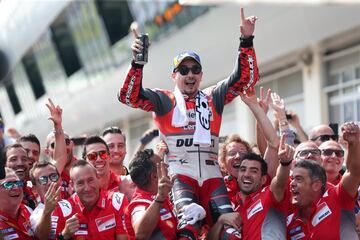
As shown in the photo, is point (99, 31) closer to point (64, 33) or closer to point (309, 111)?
point (64, 33)

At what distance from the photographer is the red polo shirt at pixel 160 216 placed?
689 cm

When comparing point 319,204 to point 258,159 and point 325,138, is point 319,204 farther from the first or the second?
point 325,138

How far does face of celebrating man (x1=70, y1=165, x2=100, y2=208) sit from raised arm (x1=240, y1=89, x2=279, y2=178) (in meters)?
1.48

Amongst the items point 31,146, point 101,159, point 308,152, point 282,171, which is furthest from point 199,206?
point 31,146

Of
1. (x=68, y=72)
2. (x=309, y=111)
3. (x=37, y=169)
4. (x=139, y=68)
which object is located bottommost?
(x=37, y=169)

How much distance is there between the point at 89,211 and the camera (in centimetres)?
727

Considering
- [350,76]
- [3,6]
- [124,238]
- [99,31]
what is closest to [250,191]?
[124,238]

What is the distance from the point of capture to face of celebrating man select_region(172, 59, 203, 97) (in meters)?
7.28

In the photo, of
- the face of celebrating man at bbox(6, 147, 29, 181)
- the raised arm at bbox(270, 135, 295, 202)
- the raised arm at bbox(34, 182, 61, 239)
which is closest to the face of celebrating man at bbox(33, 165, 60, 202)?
the raised arm at bbox(34, 182, 61, 239)

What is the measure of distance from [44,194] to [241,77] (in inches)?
76.7

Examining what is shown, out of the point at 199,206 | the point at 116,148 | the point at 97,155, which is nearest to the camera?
the point at 199,206

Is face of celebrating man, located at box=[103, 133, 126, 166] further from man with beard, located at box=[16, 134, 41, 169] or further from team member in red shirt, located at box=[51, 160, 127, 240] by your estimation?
→ team member in red shirt, located at box=[51, 160, 127, 240]

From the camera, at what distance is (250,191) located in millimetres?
7266

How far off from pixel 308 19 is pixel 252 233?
1104 centimetres
